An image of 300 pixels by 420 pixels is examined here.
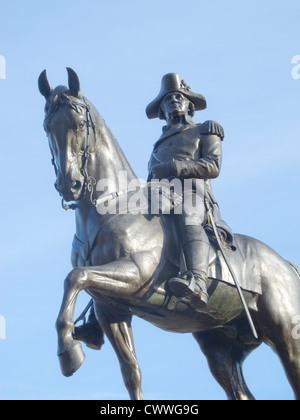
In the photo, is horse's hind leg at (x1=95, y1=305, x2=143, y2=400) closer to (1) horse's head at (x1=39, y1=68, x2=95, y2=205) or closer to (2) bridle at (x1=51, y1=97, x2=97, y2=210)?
(2) bridle at (x1=51, y1=97, x2=97, y2=210)

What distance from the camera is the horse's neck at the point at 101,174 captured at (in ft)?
39.1

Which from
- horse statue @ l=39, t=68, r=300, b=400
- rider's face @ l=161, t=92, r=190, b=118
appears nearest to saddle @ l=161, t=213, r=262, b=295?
horse statue @ l=39, t=68, r=300, b=400

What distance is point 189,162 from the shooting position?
12906 mm

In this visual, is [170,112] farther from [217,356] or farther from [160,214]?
[217,356]

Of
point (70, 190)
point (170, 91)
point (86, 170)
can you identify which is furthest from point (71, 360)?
point (170, 91)

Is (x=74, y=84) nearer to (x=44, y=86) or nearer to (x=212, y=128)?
(x=44, y=86)

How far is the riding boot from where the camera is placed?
11.3 m

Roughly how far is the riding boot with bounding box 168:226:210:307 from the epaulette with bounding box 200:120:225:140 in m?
1.85

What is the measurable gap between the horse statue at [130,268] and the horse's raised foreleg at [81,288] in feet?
0.04

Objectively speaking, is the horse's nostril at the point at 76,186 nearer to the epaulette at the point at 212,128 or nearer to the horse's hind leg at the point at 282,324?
the epaulette at the point at 212,128

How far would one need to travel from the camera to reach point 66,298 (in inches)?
424

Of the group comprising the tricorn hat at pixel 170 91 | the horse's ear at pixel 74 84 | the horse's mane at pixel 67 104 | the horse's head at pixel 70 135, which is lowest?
the horse's head at pixel 70 135

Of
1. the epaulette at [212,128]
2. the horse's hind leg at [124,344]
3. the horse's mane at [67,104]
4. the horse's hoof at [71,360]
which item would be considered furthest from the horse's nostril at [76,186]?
the epaulette at [212,128]
